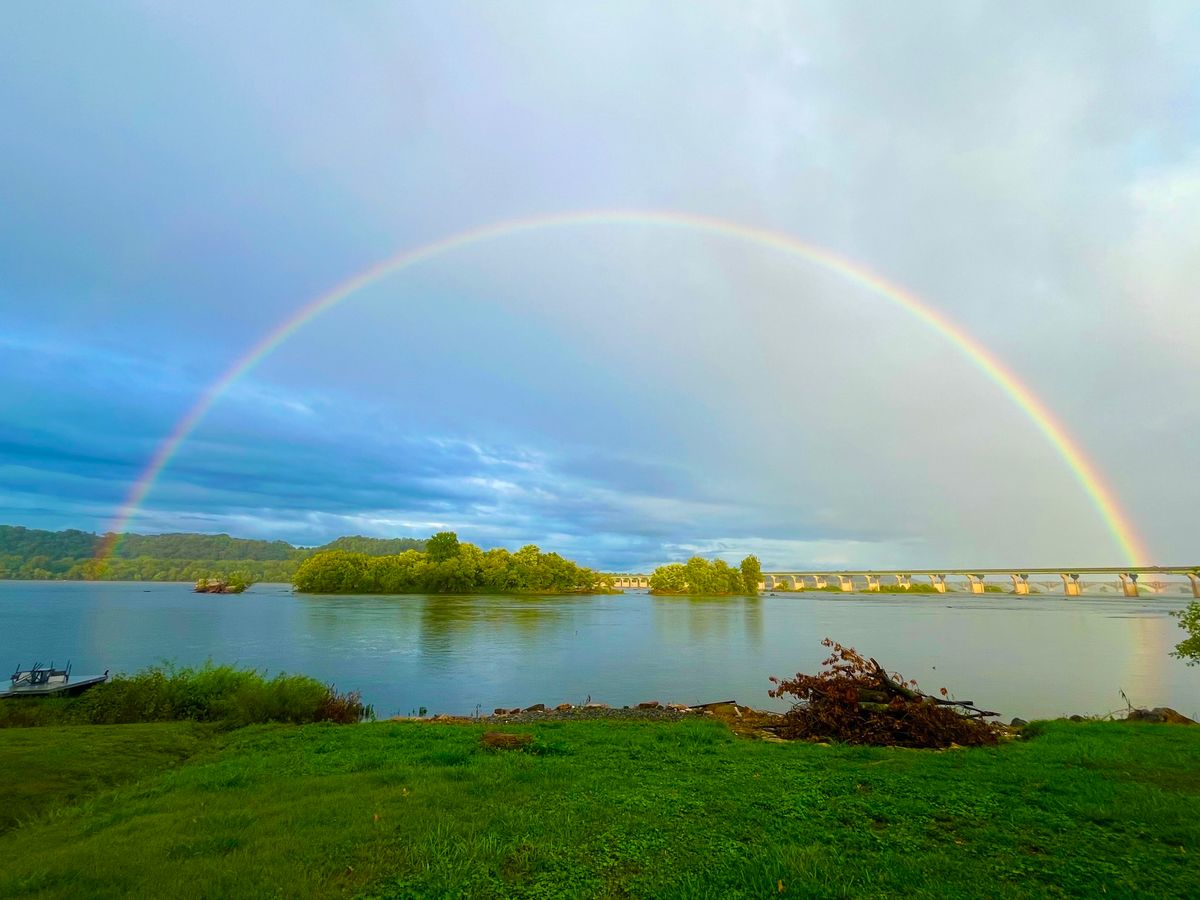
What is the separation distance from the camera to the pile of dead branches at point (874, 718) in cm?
1359

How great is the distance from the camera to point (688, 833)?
657 cm

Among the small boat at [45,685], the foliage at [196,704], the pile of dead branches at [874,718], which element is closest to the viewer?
the pile of dead branches at [874,718]

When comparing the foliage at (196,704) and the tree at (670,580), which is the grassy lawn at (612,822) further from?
the tree at (670,580)

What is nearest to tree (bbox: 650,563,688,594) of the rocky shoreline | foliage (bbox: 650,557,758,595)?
foliage (bbox: 650,557,758,595)

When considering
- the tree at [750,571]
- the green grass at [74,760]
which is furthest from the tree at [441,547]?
the green grass at [74,760]

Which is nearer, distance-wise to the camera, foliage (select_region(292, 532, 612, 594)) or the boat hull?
the boat hull

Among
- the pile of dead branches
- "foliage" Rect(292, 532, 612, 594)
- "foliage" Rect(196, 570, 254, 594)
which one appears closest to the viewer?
the pile of dead branches

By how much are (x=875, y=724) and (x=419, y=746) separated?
9.77 m

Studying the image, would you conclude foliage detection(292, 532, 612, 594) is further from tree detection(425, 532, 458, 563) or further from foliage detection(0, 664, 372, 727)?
foliage detection(0, 664, 372, 727)

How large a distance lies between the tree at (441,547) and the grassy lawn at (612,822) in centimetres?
13056

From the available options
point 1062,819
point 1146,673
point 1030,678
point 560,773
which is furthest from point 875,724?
point 1146,673

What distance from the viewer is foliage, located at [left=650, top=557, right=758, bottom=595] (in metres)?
177

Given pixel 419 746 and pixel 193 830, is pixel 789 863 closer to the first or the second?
pixel 193 830

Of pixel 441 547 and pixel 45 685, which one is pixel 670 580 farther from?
pixel 45 685
